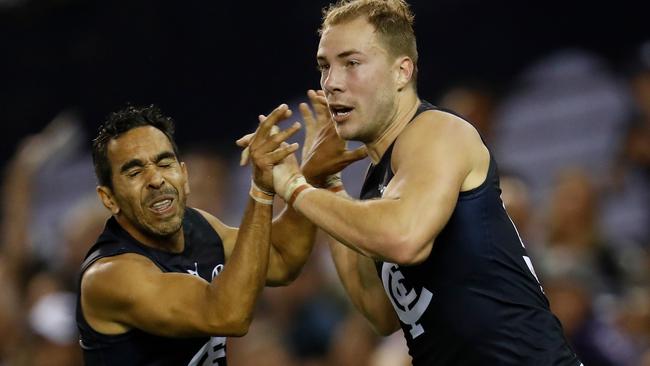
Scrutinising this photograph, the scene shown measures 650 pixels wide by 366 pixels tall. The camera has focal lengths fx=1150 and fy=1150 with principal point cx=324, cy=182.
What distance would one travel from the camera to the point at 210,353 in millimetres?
4770

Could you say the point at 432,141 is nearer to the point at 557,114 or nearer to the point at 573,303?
the point at 573,303

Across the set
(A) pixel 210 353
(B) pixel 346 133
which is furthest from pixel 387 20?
(A) pixel 210 353

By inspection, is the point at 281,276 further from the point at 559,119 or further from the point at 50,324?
the point at 50,324

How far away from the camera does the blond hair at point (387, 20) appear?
14.4ft

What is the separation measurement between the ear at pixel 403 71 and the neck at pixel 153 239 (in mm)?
1105

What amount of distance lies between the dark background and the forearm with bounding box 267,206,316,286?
3474 mm

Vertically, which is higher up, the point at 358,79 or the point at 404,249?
the point at 358,79

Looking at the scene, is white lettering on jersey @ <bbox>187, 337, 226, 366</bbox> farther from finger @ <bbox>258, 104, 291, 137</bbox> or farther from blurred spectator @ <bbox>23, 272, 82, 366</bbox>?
blurred spectator @ <bbox>23, 272, 82, 366</bbox>

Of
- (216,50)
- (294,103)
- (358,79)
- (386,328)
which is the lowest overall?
(386,328)

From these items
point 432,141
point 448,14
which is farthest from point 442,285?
point 448,14

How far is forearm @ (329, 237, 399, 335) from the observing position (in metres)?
4.97

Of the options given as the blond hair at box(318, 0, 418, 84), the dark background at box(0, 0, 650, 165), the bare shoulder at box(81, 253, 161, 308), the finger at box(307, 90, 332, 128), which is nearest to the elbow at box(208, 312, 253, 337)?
the bare shoulder at box(81, 253, 161, 308)

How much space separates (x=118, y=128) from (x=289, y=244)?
958 mm

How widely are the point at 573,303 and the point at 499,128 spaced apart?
171 cm
